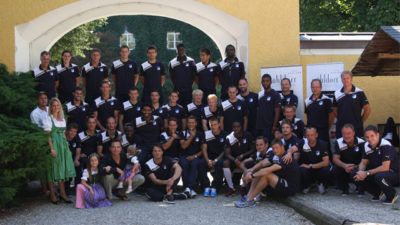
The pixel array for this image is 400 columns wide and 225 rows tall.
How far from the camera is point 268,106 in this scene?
11.2 meters

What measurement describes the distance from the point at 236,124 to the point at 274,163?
4.59 feet

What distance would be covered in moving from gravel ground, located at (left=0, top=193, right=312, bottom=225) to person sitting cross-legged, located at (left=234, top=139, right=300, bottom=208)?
199 millimetres

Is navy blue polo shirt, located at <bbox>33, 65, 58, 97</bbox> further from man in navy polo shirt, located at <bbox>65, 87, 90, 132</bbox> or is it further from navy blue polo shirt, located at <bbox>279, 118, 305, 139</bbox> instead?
navy blue polo shirt, located at <bbox>279, 118, 305, 139</bbox>

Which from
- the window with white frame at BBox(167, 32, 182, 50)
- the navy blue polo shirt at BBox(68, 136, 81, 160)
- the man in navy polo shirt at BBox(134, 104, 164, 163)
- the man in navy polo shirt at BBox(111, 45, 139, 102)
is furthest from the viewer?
the window with white frame at BBox(167, 32, 182, 50)

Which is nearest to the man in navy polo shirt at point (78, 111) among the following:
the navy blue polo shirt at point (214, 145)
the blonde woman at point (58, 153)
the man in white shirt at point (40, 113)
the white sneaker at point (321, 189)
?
the man in white shirt at point (40, 113)

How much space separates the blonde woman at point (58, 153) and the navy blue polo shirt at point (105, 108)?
5.23 ft

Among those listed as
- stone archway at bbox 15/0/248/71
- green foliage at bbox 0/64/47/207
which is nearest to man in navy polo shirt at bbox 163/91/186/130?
green foliage at bbox 0/64/47/207

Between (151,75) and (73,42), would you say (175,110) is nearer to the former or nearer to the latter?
(151,75)

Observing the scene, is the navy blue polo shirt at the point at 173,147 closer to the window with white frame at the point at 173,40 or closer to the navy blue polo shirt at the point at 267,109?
the navy blue polo shirt at the point at 267,109

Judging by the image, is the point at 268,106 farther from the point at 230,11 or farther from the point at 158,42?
the point at 158,42

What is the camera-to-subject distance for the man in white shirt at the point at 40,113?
Answer: 9.98 meters

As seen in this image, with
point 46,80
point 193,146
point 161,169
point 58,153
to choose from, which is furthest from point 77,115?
point 193,146

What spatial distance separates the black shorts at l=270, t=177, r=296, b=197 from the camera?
9.41m

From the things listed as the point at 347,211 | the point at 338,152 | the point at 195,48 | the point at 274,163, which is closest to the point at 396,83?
the point at 338,152
